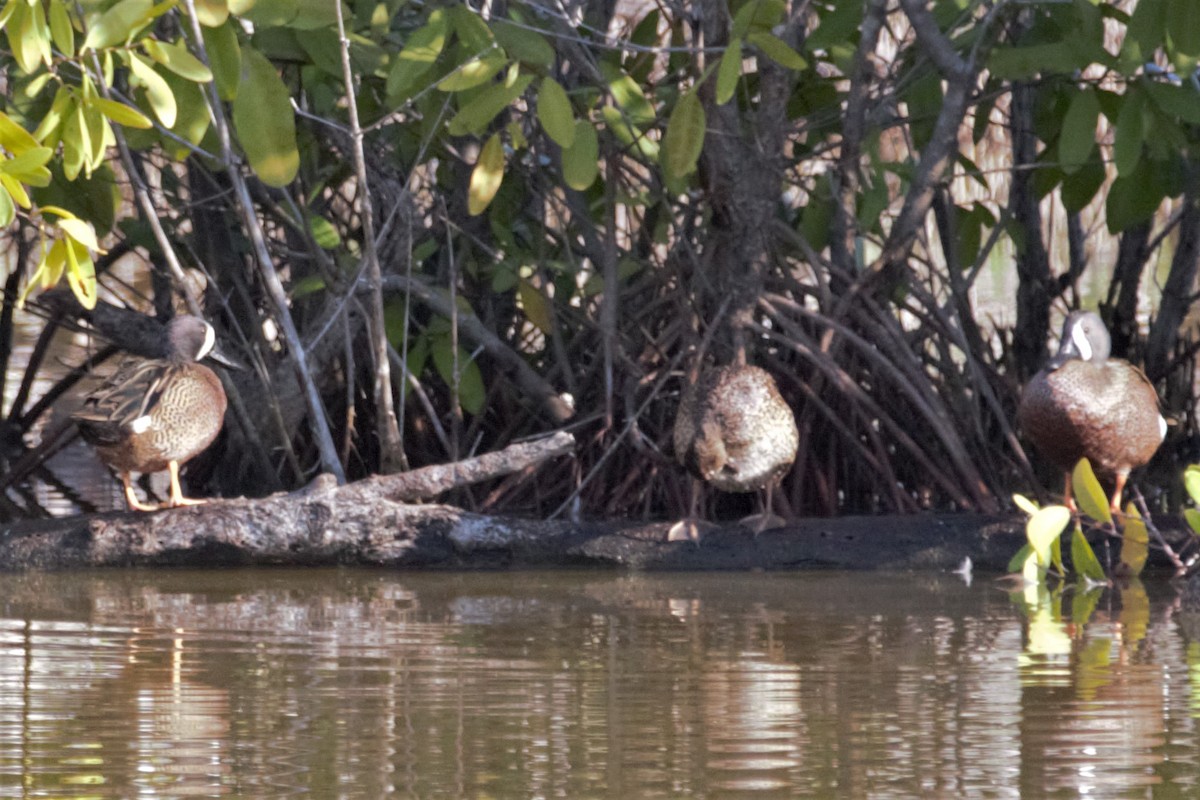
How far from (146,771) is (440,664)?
38.3 inches

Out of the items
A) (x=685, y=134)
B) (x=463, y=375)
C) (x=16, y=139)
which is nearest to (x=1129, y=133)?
(x=685, y=134)

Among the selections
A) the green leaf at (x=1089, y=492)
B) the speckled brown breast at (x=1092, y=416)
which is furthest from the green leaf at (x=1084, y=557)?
the speckled brown breast at (x=1092, y=416)

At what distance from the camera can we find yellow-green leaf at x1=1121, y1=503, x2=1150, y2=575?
4.30m

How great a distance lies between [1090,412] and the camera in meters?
5.36

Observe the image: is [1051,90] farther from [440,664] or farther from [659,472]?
[440,664]

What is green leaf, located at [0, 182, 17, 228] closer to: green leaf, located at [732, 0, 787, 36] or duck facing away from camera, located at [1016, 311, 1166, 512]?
green leaf, located at [732, 0, 787, 36]

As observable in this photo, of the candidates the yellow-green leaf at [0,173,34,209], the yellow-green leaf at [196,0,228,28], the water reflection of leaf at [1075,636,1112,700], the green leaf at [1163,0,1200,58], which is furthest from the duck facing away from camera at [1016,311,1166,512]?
the yellow-green leaf at [0,173,34,209]

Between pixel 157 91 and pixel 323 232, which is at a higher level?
pixel 323 232

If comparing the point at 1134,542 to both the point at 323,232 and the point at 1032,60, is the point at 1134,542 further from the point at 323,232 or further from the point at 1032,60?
the point at 323,232

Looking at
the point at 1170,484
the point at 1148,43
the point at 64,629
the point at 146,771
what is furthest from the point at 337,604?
the point at 1170,484

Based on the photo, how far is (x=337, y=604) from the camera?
446 cm

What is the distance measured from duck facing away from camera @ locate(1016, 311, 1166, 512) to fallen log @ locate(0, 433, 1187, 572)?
1.59 feet

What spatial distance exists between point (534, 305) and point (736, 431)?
3.70ft

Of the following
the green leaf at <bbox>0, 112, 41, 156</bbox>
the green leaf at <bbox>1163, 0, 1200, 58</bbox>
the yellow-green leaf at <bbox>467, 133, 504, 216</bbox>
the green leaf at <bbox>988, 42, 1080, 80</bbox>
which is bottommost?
the green leaf at <bbox>0, 112, 41, 156</bbox>
